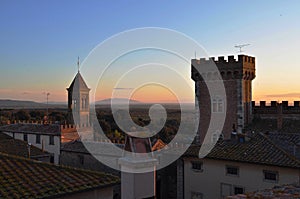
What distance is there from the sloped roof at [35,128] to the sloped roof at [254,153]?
17.1m

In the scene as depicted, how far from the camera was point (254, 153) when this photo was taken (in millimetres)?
17812

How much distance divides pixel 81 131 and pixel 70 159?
9.45 m

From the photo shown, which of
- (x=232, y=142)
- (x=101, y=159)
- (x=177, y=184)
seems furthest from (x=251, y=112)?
(x=101, y=159)

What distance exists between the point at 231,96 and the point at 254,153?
417 inches

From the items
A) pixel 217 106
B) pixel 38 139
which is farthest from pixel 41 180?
pixel 38 139

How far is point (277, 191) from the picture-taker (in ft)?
19.6

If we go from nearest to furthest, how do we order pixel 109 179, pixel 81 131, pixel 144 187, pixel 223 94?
pixel 144 187 < pixel 109 179 < pixel 223 94 < pixel 81 131

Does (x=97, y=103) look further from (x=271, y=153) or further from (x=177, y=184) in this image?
(x=177, y=184)

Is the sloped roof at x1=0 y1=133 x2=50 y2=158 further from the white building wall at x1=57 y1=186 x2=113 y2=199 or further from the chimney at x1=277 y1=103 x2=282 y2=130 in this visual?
the white building wall at x1=57 y1=186 x2=113 y2=199

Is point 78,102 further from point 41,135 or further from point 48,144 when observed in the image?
point 48,144

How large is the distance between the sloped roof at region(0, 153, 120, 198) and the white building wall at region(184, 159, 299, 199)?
11.3 m

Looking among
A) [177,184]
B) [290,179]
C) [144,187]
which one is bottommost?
[177,184]

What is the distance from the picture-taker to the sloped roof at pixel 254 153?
16.4 metres

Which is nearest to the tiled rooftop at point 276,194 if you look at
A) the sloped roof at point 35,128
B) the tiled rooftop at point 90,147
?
the tiled rooftop at point 90,147
